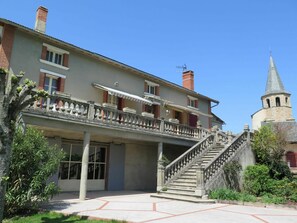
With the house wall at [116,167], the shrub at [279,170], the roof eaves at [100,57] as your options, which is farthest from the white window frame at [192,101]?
the shrub at [279,170]

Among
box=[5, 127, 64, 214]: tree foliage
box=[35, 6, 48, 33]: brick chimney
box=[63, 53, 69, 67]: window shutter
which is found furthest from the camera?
box=[35, 6, 48, 33]: brick chimney

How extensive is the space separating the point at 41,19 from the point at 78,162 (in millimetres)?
9019

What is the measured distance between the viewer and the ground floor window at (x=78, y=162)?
1627 cm

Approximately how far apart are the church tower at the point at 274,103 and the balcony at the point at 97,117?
45190 millimetres

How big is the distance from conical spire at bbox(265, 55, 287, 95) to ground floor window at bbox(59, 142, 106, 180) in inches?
2065

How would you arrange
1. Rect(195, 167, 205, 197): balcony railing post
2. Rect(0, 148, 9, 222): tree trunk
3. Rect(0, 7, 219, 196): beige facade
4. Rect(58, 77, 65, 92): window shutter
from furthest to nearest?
Rect(58, 77, 65, 92): window shutter → Rect(195, 167, 205, 197): balcony railing post → Rect(0, 7, 219, 196): beige facade → Rect(0, 148, 9, 222): tree trunk

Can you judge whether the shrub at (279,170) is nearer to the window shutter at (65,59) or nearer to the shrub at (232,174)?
the shrub at (232,174)

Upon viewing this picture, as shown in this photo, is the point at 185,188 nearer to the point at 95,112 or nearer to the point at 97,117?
the point at 97,117

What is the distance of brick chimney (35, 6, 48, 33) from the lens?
54.4 ft

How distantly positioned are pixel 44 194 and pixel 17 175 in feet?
3.61

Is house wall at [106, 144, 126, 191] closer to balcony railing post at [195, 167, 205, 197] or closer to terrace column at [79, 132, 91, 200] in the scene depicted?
terrace column at [79, 132, 91, 200]

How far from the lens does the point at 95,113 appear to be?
1418 cm

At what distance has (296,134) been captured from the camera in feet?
132

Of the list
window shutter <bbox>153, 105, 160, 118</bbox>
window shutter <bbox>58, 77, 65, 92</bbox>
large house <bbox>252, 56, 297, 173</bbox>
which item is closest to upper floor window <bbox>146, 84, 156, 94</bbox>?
window shutter <bbox>153, 105, 160, 118</bbox>
